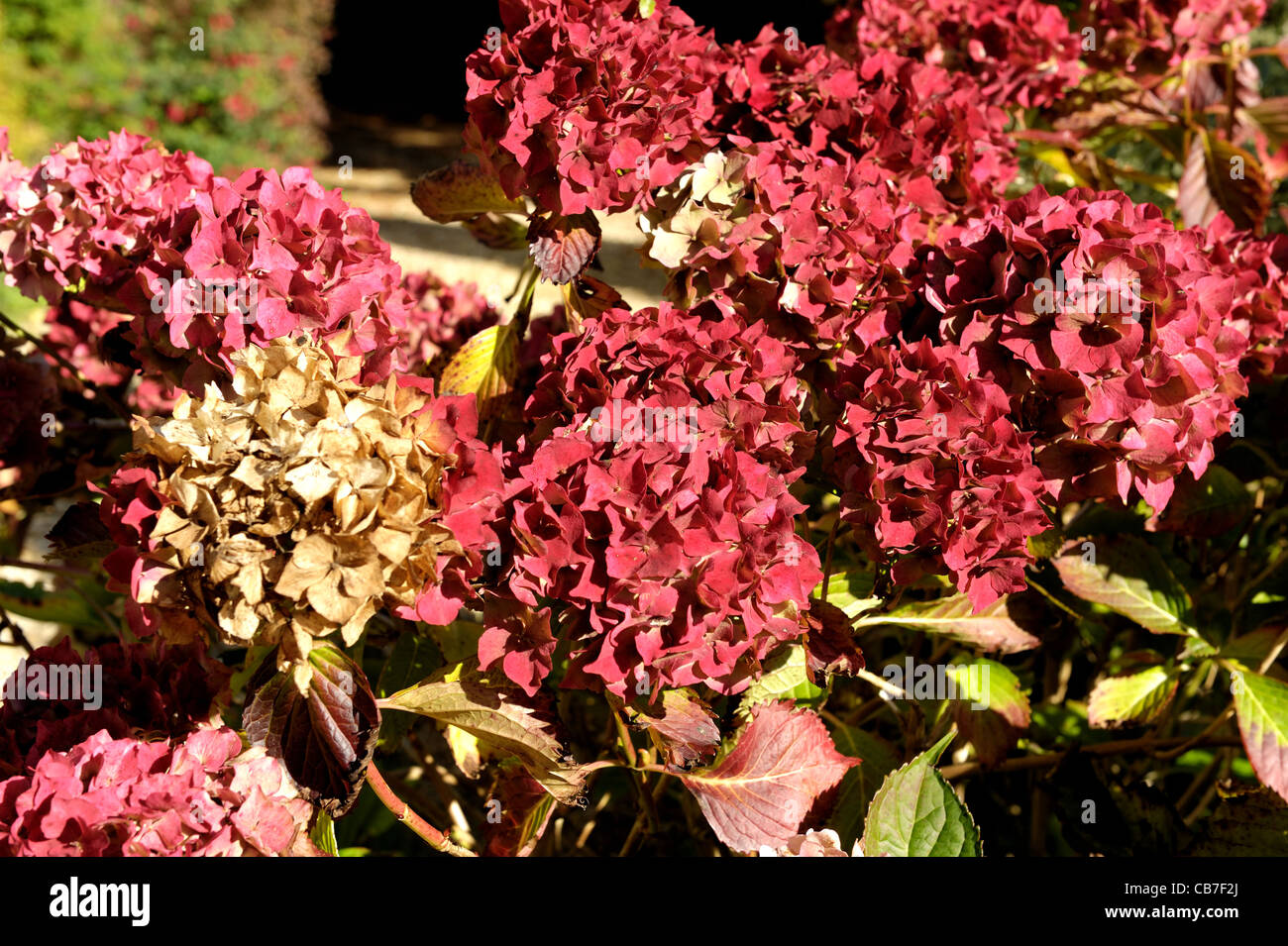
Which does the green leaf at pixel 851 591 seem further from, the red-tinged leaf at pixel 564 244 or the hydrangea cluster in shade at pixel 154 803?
the hydrangea cluster in shade at pixel 154 803

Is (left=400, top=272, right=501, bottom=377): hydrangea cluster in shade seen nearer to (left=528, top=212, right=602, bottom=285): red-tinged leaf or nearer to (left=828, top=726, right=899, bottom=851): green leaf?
(left=528, top=212, right=602, bottom=285): red-tinged leaf

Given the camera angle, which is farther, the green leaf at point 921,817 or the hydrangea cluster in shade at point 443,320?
→ the hydrangea cluster in shade at point 443,320

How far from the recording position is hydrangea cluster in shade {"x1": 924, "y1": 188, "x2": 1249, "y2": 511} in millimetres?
1078

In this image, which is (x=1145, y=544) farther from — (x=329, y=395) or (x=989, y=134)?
(x=329, y=395)

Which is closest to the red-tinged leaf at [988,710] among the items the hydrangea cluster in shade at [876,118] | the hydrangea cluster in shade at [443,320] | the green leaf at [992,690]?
the green leaf at [992,690]

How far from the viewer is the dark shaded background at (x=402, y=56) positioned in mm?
12305

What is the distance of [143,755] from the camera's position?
991 millimetres

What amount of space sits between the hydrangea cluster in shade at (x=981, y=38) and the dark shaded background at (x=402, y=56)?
10.7 metres

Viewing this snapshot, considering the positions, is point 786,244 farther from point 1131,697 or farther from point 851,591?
point 1131,697

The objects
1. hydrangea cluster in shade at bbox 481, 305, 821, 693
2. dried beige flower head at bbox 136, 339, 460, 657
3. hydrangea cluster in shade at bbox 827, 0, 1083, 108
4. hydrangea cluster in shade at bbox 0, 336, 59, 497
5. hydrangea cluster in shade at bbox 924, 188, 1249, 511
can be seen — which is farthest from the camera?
hydrangea cluster in shade at bbox 827, 0, 1083, 108

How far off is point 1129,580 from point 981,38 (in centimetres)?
92

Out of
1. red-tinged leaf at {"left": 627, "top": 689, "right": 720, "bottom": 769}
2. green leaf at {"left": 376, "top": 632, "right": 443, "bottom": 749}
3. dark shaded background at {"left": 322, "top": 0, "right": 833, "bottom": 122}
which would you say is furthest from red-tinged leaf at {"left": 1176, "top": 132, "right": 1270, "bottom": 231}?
dark shaded background at {"left": 322, "top": 0, "right": 833, "bottom": 122}

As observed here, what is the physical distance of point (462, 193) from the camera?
133 cm

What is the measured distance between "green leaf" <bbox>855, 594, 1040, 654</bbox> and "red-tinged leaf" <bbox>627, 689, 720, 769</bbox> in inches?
12.7
